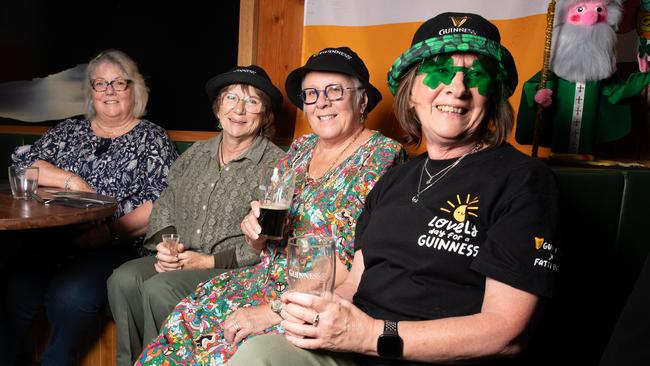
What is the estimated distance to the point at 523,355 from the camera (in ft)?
4.32

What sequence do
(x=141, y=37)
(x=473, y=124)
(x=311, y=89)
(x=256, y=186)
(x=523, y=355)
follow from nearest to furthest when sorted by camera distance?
(x=523, y=355) < (x=473, y=124) < (x=311, y=89) < (x=256, y=186) < (x=141, y=37)

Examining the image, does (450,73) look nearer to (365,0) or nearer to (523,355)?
(523,355)

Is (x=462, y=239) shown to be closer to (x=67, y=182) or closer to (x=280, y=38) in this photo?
(x=67, y=182)

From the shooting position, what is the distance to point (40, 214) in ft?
6.46

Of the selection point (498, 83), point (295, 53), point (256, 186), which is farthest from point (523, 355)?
point (295, 53)

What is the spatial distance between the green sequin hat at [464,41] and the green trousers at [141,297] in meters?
1.29

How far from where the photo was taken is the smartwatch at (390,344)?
3.84 feet

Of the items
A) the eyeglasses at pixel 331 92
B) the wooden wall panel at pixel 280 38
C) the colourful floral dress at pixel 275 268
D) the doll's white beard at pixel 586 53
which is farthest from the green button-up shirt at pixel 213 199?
the doll's white beard at pixel 586 53

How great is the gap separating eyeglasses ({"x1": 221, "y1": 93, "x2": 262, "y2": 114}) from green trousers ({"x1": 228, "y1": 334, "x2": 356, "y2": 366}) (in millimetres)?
1439

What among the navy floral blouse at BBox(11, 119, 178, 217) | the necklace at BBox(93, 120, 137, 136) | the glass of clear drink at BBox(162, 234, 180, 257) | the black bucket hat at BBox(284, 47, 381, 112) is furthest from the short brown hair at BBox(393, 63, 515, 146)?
the necklace at BBox(93, 120, 137, 136)

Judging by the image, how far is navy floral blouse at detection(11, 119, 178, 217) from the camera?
110 inches

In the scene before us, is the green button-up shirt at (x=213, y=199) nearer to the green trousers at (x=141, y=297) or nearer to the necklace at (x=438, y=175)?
the green trousers at (x=141, y=297)

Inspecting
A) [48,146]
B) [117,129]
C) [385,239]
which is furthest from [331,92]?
[48,146]

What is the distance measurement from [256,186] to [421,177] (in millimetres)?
1088
